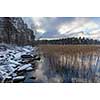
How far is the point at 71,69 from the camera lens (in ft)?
11.0

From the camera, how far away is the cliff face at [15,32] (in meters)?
3.35

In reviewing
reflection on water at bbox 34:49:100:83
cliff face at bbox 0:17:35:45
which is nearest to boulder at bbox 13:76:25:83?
reflection on water at bbox 34:49:100:83

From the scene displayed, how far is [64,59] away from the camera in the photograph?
3361 millimetres

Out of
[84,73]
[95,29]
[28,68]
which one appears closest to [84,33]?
[95,29]

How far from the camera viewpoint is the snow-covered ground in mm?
3361

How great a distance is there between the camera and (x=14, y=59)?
338 cm

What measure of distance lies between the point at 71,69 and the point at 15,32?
569 mm

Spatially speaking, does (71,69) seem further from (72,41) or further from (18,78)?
(18,78)

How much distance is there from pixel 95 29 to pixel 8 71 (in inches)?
32.1

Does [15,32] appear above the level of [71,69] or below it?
above

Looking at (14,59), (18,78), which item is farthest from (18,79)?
(14,59)

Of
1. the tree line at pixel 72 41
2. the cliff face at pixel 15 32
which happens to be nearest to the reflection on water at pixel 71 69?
the tree line at pixel 72 41

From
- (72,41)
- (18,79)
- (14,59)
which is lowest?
(18,79)
